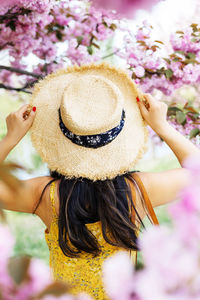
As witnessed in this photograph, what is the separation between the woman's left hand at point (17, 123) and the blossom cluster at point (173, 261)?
841 millimetres

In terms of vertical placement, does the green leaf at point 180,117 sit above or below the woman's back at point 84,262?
above

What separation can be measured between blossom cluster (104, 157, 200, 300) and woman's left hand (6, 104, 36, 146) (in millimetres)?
841

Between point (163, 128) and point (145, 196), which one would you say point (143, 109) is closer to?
point (163, 128)

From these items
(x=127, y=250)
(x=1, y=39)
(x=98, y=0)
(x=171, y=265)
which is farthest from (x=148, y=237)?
(x=1, y=39)

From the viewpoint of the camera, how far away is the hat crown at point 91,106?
3.33ft

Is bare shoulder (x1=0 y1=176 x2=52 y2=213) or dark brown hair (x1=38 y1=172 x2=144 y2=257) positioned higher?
bare shoulder (x1=0 y1=176 x2=52 y2=213)

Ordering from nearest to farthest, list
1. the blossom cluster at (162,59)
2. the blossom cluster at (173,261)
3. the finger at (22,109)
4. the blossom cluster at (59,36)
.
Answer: the blossom cluster at (173,261)
the finger at (22,109)
the blossom cluster at (162,59)
the blossom cluster at (59,36)

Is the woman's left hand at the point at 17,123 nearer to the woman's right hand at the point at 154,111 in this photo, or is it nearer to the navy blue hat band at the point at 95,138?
the navy blue hat band at the point at 95,138

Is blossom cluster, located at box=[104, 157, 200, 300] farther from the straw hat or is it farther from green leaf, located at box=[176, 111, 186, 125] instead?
green leaf, located at box=[176, 111, 186, 125]

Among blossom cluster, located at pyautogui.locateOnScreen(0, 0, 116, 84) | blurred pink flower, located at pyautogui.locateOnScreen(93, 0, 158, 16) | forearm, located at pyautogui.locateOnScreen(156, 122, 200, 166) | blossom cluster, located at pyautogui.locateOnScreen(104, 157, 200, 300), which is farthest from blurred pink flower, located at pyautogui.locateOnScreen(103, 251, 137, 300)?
blossom cluster, located at pyautogui.locateOnScreen(0, 0, 116, 84)

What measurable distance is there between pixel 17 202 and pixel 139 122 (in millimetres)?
478

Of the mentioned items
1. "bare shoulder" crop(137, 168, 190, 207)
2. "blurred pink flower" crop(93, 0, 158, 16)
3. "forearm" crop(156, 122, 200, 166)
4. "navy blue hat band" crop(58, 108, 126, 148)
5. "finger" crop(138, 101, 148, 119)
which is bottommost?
"bare shoulder" crop(137, 168, 190, 207)

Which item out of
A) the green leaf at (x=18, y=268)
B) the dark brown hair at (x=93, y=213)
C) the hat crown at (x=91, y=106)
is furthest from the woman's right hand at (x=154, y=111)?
the green leaf at (x=18, y=268)

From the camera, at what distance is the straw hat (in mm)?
1033
